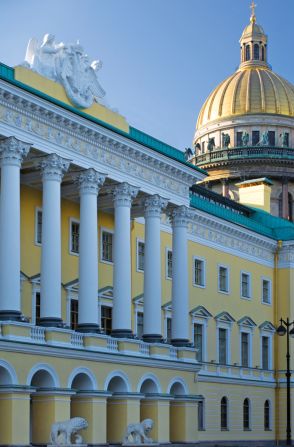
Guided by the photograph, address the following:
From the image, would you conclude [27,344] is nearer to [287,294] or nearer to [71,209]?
[71,209]

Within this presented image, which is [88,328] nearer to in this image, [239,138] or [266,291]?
[266,291]

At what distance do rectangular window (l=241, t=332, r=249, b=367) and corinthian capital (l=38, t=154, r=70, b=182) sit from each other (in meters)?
24.0

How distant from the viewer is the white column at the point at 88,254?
41.7 meters

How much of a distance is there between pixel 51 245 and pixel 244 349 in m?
24.5

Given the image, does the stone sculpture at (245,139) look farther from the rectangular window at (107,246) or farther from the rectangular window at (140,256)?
the rectangular window at (107,246)

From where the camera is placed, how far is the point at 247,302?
61.6 meters

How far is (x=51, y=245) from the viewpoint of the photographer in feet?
129

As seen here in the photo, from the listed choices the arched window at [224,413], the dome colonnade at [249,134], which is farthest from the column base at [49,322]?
the dome colonnade at [249,134]

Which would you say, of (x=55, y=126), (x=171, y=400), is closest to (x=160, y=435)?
(x=171, y=400)

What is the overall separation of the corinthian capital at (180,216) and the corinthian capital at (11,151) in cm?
1296

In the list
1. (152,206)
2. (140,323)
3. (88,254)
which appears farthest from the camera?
(140,323)

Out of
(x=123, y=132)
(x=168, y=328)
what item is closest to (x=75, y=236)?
(x=123, y=132)

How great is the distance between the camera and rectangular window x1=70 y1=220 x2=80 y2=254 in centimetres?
4597

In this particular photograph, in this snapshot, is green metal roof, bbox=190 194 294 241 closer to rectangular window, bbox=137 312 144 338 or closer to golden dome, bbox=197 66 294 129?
rectangular window, bbox=137 312 144 338
